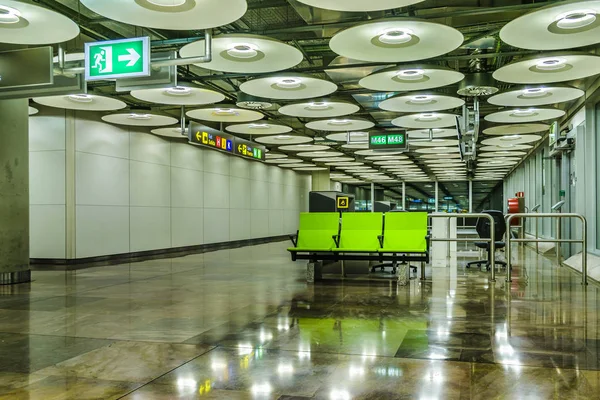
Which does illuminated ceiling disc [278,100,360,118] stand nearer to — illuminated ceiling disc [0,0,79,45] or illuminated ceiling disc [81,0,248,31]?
illuminated ceiling disc [81,0,248,31]

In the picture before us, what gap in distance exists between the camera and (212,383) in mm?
3551

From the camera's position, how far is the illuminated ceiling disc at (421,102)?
11.0 m

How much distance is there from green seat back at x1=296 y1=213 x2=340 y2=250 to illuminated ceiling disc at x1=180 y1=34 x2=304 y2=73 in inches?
117

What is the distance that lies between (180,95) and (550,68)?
21.8 feet

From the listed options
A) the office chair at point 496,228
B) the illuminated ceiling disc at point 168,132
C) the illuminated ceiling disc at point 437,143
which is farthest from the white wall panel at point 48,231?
the illuminated ceiling disc at point 437,143

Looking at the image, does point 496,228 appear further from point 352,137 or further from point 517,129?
point 352,137

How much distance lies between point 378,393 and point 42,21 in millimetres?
5692

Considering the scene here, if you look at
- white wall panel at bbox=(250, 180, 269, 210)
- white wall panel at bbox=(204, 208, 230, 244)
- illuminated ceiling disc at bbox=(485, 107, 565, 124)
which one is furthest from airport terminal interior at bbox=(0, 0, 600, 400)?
white wall panel at bbox=(250, 180, 269, 210)

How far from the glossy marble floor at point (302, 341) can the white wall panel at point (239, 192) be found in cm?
1306

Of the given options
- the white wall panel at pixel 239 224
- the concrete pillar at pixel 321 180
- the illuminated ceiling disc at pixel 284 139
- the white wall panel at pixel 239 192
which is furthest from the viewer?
the concrete pillar at pixel 321 180

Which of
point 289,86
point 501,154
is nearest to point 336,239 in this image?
point 289,86

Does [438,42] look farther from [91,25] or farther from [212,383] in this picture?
[91,25]

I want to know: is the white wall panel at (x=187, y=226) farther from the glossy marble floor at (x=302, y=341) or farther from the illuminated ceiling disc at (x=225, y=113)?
the glossy marble floor at (x=302, y=341)

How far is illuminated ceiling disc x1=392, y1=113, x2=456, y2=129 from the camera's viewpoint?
1330cm
